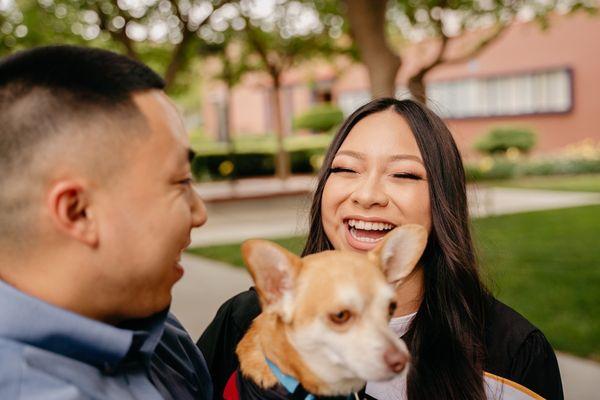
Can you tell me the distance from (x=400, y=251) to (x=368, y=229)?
0.58 m

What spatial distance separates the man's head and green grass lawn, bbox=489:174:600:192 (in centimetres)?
1814

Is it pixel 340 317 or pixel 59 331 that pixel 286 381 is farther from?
pixel 59 331

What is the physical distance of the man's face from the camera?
1.42m

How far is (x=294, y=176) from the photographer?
25.7 meters

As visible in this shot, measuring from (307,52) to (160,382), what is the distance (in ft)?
58.9

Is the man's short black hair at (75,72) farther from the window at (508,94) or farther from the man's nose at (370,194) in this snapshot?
the window at (508,94)

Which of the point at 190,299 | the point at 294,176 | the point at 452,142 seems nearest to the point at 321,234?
the point at 452,142

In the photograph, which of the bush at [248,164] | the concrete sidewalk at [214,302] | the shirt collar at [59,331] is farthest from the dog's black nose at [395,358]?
the bush at [248,164]

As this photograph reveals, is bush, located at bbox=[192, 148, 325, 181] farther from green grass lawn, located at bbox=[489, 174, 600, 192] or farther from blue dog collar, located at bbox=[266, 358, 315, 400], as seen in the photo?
blue dog collar, located at bbox=[266, 358, 315, 400]

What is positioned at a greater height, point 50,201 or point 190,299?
point 50,201

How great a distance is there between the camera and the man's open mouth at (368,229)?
250 centimetres

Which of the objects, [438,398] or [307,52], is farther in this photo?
[307,52]

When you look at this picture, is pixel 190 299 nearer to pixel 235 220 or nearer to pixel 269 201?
pixel 235 220

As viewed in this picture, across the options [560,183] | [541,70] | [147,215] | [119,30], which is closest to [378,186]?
[147,215]
